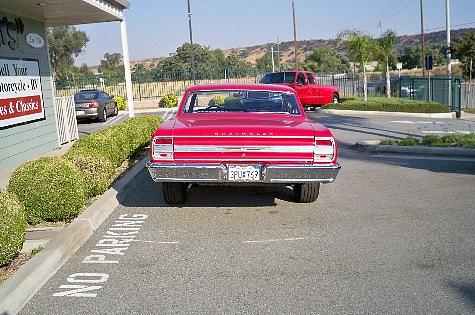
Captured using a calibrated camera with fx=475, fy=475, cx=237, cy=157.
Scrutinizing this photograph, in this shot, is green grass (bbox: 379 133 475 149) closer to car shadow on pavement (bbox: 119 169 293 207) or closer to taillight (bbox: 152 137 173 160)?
car shadow on pavement (bbox: 119 169 293 207)

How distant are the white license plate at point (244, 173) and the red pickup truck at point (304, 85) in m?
15.9

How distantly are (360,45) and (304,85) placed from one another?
5.73 meters

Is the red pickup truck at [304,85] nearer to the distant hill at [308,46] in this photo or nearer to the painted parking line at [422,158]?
the painted parking line at [422,158]

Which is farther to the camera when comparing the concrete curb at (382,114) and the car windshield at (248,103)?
the concrete curb at (382,114)

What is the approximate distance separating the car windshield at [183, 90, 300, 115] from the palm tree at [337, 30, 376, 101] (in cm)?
1902

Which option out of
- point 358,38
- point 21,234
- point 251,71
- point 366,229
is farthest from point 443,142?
point 251,71

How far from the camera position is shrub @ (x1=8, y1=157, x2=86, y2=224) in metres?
5.19

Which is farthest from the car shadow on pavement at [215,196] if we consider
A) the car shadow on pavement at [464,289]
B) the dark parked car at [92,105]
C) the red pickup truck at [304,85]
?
the red pickup truck at [304,85]

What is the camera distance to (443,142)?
10297mm

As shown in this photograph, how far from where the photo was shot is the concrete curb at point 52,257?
Result: 11.7ft

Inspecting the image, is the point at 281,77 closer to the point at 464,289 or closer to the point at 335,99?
the point at 335,99

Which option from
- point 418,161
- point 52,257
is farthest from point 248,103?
point 418,161

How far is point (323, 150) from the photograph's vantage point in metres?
5.38

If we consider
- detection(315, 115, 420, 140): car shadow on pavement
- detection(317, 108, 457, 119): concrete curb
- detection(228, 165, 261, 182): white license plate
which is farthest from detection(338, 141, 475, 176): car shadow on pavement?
detection(317, 108, 457, 119): concrete curb
